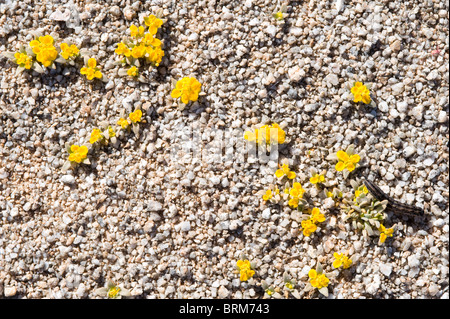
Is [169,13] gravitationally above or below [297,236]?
above

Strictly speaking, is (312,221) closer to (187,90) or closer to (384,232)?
(384,232)

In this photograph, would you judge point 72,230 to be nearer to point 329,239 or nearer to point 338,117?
point 329,239

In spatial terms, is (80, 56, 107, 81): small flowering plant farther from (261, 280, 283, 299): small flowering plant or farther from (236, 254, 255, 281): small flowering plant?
(261, 280, 283, 299): small flowering plant

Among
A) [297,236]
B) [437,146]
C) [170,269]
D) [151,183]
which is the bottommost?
[170,269]

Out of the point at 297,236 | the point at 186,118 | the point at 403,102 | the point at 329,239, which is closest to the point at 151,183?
the point at 186,118

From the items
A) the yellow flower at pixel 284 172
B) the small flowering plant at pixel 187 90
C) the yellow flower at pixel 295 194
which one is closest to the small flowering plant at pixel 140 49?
the small flowering plant at pixel 187 90
